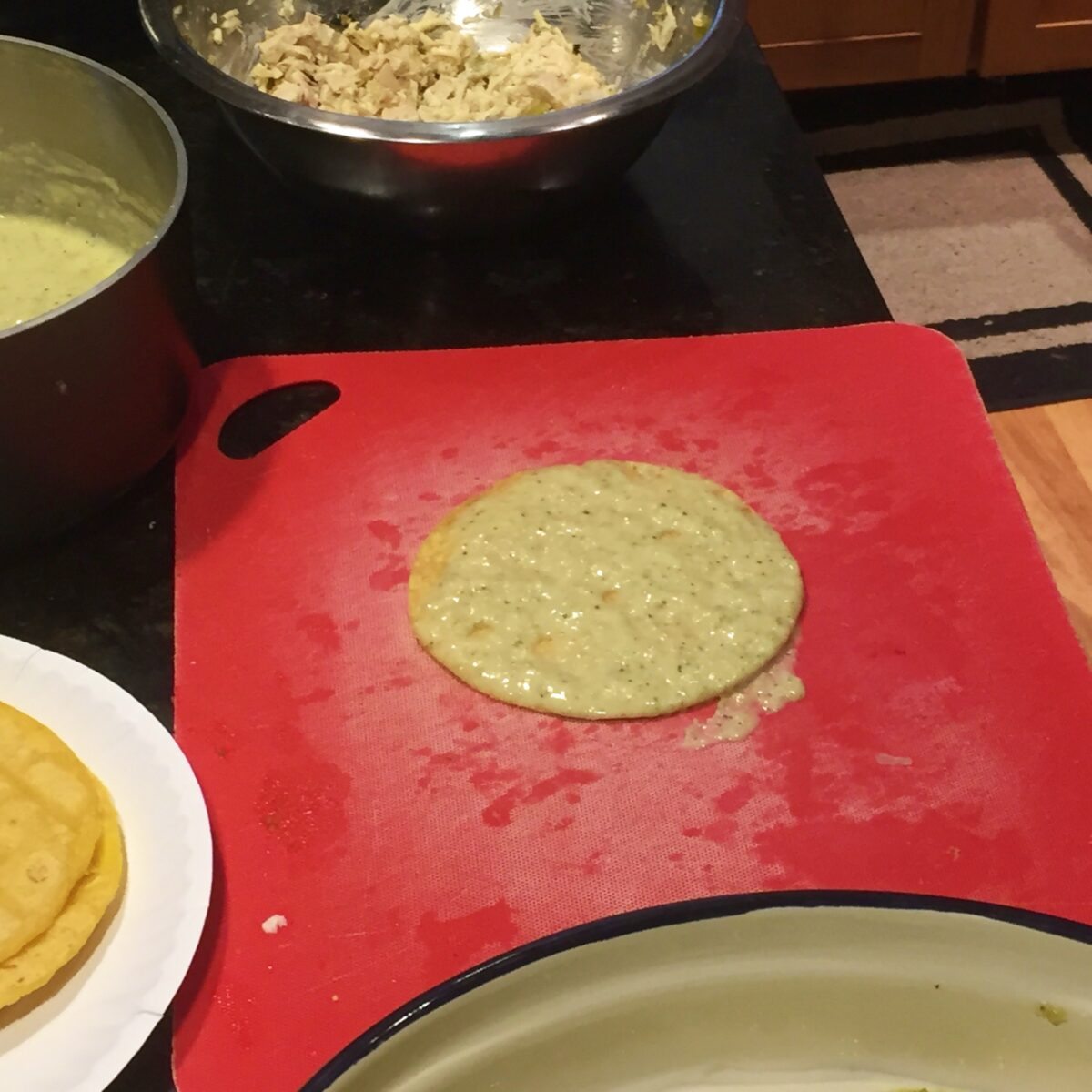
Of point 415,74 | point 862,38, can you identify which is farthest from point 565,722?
point 862,38

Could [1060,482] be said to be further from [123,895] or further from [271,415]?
[123,895]

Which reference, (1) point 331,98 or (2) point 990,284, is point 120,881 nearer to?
(1) point 331,98

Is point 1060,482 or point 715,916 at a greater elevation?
point 715,916

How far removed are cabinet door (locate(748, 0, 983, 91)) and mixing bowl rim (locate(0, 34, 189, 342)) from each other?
5.66ft

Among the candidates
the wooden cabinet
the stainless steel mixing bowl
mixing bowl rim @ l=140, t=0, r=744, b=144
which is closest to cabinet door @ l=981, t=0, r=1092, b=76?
the wooden cabinet

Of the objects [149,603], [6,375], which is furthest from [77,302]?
[149,603]

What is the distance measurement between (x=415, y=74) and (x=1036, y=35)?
6.08 ft

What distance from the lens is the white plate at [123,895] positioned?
0.63 meters

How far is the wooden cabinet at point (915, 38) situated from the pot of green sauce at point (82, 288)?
1.72m

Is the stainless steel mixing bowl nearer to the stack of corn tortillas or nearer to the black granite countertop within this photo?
the black granite countertop

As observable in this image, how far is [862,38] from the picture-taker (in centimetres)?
248

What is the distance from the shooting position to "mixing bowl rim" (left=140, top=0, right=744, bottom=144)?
1.00 meters

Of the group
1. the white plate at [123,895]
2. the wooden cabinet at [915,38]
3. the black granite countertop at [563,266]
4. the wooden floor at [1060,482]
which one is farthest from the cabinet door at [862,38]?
the white plate at [123,895]

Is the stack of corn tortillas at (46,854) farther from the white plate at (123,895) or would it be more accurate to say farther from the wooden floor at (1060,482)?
the wooden floor at (1060,482)
